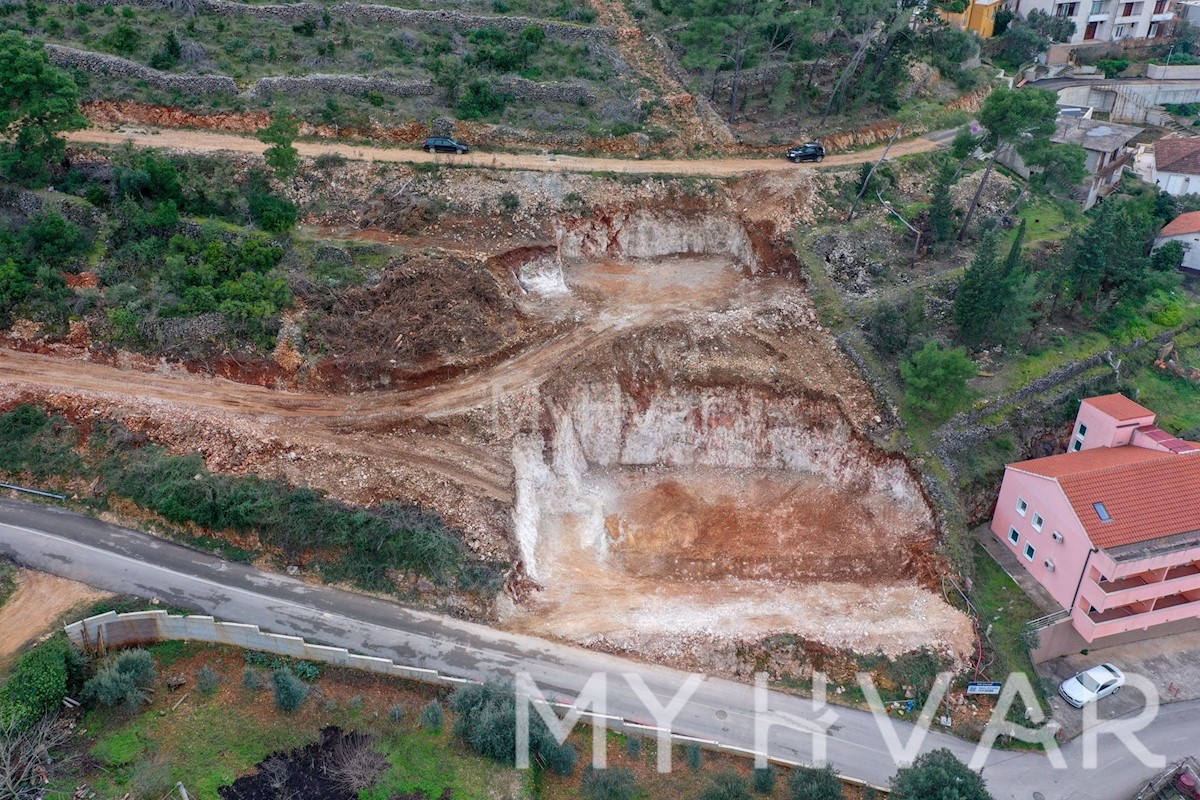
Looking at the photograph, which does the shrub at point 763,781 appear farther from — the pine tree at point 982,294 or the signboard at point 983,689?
the pine tree at point 982,294

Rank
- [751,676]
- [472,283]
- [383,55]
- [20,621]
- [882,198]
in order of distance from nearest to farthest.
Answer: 1. [20,621]
2. [751,676]
3. [472,283]
4. [882,198]
5. [383,55]

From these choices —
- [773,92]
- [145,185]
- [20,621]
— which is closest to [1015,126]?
[773,92]

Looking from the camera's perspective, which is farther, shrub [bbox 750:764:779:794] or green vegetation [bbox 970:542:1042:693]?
green vegetation [bbox 970:542:1042:693]

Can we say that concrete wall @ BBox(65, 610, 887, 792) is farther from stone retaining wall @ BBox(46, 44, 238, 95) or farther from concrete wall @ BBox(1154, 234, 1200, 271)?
concrete wall @ BBox(1154, 234, 1200, 271)

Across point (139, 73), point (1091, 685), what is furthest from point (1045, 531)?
point (139, 73)

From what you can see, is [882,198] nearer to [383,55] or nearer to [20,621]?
[383,55]

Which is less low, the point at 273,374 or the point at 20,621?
the point at 273,374

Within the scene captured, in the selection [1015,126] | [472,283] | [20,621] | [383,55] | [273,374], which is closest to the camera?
[20,621]

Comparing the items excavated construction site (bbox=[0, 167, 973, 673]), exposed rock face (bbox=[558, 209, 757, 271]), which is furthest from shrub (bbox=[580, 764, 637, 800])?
exposed rock face (bbox=[558, 209, 757, 271])
